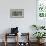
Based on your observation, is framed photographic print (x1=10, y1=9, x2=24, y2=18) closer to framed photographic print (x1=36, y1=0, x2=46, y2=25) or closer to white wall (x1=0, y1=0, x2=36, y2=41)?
white wall (x1=0, y1=0, x2=36, y2=41)

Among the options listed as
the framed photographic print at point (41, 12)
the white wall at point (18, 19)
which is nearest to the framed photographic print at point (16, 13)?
the white wall at point (18, 19)

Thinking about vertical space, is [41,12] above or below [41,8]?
below

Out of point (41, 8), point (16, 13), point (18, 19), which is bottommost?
point (18, 19)

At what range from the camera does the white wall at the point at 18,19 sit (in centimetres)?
667

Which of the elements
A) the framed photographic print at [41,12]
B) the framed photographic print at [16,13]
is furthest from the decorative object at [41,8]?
the framed photographic print at [16,13]

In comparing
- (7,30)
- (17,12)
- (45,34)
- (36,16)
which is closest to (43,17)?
(36,16)

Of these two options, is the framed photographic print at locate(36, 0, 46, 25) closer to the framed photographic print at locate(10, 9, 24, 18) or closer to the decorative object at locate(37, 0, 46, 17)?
the decorative object at locate(37, 0, 46, 17)

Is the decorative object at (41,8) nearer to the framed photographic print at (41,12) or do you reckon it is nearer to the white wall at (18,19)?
the framed photographic print at (41,12)

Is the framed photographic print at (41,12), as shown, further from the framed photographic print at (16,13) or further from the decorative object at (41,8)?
the framed photographic print at (16,13)

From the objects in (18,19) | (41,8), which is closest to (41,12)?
(41,8)

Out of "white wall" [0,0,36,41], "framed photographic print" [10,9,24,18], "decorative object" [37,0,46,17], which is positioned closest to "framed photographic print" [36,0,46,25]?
"decorative object" [37,0,46,17]

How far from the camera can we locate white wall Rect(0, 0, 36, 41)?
6668mm

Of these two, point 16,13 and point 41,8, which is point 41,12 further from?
point 16,13

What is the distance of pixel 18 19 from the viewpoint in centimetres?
674
